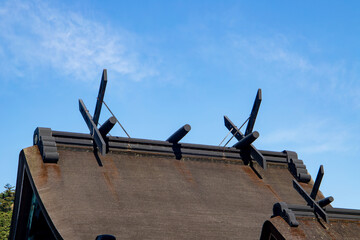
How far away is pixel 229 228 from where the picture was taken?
9.49 meters

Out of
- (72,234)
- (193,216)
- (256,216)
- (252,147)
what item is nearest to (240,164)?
(252,147)

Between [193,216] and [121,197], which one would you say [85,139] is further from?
[193,216]

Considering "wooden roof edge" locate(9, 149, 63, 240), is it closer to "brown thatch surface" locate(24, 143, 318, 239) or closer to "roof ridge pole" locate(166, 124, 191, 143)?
"brown thatch surface" locate(24, 143, 318, 239)

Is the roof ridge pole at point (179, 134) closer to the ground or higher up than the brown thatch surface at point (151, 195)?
higher up

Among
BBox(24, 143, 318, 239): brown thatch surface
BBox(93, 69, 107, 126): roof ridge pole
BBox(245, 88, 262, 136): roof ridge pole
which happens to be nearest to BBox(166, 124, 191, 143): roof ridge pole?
BBox(24, 143, 318, 239): brown thatch surface

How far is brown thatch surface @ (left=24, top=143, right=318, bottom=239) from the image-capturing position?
8.76m

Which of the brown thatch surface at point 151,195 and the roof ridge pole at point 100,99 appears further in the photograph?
the roof ridge pole at point 100,99

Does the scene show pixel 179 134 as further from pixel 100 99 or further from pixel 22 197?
pixel 22 197

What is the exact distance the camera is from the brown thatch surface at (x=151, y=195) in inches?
345

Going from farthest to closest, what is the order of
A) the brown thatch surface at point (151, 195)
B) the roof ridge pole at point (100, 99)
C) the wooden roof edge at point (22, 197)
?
the roof ridge pole at point (100, 99)
the wooden roof edge at point (22, 197)
the brown thatch surface at point (151, 195)

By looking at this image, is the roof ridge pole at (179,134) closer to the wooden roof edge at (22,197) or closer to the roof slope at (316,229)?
the wooden roof edge at (22,197)

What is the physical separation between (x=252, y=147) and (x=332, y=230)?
18.8ft

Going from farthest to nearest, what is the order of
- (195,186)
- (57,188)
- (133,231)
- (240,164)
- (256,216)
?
(240,164) < (195,186) < (256,216) < (57,188) < (133,231)

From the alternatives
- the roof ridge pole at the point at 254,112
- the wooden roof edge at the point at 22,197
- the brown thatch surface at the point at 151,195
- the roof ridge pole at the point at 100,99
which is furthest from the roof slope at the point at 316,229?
the roof ridge pole at the point at 100,99
